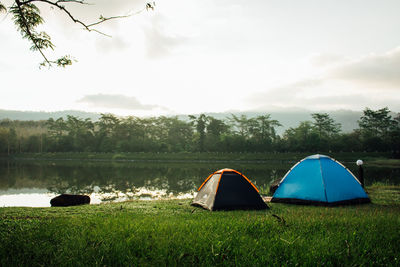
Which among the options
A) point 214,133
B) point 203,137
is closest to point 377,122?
point 214,133

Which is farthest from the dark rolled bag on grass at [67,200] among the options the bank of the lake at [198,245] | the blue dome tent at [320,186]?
the blue dome tent at [320,186]

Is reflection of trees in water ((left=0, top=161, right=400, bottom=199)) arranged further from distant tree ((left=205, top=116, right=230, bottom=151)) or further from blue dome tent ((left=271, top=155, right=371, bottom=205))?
distant tree ((left=205, top=116, right=230, bottom=151))

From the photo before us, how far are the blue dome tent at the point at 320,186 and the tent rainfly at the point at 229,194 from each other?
1781 millimetres

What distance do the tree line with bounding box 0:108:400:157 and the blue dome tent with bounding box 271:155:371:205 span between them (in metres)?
61.4

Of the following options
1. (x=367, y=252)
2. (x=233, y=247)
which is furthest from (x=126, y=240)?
(x=367, y=252)

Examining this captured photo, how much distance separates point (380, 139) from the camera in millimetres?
65438

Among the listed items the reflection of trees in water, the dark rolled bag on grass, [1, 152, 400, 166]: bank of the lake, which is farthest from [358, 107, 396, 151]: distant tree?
the dark rolled bag on grass

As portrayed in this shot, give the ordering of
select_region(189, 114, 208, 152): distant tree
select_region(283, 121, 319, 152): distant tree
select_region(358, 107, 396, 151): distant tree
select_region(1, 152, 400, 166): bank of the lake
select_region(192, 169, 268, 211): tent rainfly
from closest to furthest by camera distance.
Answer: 1. select_region(192, 169, 268, 211): tent rainfly
2. select_region(1, 152, 400, 166): bank of the lake
3. select_region(358, 107, 396, 151): distant tree
4. select_region(283, 121, 319, 152): distant tree
5. select_region(189, 114, 208, 152): distant tree

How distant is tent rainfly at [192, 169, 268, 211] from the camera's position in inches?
337

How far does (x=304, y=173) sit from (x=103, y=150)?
2819 inches

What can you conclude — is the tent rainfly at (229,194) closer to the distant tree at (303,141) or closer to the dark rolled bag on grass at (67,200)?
the dark rolled bag on grass at (67,200)

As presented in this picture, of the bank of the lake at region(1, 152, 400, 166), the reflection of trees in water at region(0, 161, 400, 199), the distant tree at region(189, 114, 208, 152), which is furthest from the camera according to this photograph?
the distant tree at region(189, 114, 208, 152)

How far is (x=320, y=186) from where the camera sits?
9.63 meters

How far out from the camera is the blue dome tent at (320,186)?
375 inches
